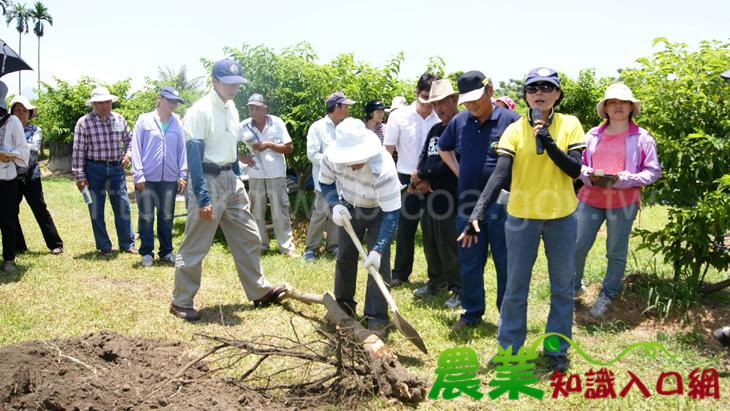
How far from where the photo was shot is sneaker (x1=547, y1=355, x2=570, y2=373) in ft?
13.7

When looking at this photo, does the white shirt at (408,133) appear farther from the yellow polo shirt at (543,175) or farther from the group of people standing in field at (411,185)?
the yellow polo shirt at (543,175)

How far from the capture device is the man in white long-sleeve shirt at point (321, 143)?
7.61 meters

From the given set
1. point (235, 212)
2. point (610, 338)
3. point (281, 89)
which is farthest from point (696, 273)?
point (281, 89)

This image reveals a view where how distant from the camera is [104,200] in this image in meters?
7.79

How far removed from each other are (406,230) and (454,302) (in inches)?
42.2

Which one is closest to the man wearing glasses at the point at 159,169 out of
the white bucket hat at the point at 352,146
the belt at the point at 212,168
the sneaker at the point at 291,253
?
the sneaker at the point at 291,253

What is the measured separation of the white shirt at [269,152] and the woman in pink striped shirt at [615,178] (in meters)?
3.97

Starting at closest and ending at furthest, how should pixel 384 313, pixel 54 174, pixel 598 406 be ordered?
pixel 598 406, pixel 384 313, pixel 54 174

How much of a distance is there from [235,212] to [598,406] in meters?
3.29

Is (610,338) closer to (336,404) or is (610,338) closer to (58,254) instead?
(336,404)

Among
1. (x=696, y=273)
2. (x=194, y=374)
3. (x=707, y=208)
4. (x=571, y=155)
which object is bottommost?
(x=194, y=374)

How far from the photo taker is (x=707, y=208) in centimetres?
487

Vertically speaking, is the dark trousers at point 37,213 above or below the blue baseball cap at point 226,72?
below

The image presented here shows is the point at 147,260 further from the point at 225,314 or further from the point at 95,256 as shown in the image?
the point at 225,314
